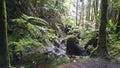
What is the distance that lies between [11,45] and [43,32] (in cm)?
241

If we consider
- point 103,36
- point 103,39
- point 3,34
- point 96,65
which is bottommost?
point 96,65

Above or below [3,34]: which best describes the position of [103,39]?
below

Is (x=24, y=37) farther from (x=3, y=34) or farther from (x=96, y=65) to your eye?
(x=3, y=34)

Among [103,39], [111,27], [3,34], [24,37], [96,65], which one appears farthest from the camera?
[111,27]

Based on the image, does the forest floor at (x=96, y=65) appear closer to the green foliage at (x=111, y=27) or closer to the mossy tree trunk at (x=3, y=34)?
the mossy tree trunk at (x=3, y=34)

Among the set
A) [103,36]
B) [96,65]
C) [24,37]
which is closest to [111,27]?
[103,36]

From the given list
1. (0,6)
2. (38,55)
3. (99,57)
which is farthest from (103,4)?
(0,6)

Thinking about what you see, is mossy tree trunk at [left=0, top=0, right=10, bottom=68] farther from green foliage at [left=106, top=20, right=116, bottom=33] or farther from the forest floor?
green foliage at [left=106, top=20, right=116, bottom=33]

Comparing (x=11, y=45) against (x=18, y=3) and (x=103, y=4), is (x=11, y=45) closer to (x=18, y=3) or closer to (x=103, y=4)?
(x=18, y=3)

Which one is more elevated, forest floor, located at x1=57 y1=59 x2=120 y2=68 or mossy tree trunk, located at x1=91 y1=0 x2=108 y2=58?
mossy tree trunk, located at x1=91 y1=0 x2=108 y2=58

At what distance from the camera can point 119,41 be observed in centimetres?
1046

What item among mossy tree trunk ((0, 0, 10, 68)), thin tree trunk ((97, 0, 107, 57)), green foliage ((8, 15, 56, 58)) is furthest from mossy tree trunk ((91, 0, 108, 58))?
mossy tree trunk ((0, 0, 10, 68))

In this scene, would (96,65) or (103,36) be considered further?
(103,36)

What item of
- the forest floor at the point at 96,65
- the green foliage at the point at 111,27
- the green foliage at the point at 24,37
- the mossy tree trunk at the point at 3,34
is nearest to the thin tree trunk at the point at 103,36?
the forest floor at the point at 96,65
